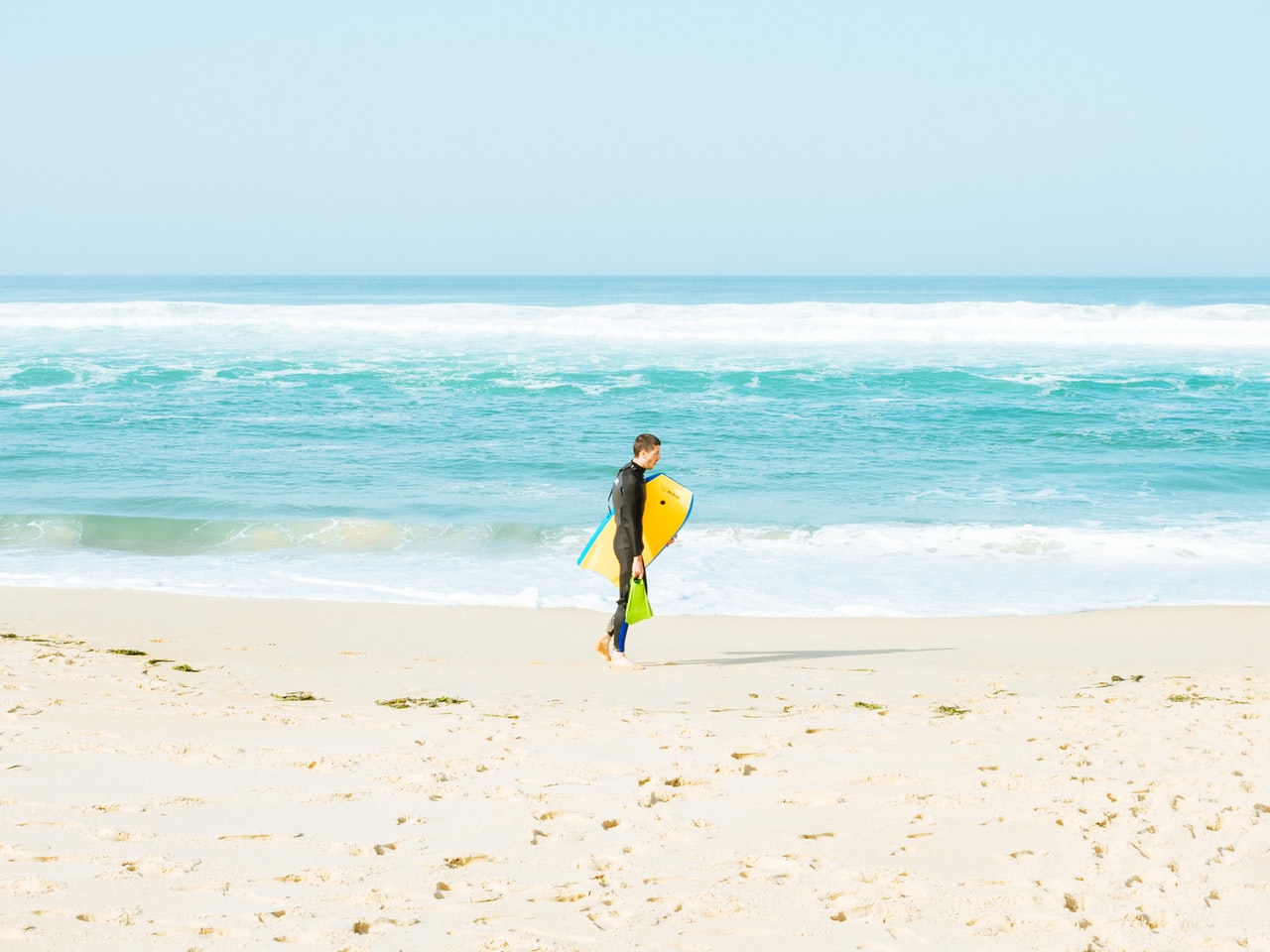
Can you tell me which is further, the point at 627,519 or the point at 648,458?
the point at 627,519

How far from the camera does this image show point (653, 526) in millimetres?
7684

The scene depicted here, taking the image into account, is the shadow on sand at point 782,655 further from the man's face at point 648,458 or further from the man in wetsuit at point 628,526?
the man's face at point 648,458

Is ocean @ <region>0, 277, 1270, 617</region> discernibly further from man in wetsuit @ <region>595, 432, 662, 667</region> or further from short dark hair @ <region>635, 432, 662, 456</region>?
short dark hair @ <region>635, 432, 662, 456</region>

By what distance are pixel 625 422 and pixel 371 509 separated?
871 cm

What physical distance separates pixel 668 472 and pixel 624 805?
41.8ft

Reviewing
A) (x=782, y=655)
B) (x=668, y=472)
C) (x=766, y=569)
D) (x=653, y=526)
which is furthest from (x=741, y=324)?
(x=653, y=526)

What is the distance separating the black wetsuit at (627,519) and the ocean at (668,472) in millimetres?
2402

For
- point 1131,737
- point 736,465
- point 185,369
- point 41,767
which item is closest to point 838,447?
point 736,465

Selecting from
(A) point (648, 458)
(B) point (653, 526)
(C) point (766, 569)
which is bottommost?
(C) point (766, 569)

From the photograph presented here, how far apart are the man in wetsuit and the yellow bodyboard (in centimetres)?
10

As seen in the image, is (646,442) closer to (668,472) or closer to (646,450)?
(646,450)

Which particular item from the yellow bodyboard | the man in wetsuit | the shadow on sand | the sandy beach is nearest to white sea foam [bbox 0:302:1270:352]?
the shadow on sand

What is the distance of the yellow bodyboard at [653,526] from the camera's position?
301 inches

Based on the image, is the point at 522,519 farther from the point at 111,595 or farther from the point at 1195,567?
the point at 1195,567
